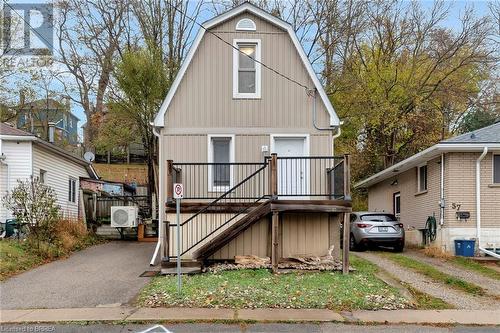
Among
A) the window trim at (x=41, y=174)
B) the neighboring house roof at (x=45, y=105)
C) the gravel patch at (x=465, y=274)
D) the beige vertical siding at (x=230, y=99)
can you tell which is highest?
the neighboring house roof at (x=45, y=105)

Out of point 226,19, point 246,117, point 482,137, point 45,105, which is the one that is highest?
point 45,105

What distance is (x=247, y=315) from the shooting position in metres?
7.81

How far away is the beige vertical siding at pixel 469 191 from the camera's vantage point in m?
14.5

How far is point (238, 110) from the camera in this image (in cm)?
1335

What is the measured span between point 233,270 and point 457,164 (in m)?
7.97

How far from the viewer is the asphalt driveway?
8930 millimetres

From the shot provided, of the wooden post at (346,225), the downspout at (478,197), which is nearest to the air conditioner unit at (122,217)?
the wooden post at (346,225)

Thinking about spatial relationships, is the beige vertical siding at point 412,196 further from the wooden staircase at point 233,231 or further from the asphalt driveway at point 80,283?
the asphalt driveway at point 80,283

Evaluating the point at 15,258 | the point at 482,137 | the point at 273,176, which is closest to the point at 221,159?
the point at 273,176

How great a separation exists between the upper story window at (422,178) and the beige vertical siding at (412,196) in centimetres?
24

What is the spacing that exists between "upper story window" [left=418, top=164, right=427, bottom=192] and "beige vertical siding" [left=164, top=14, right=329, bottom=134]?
18.6 feet

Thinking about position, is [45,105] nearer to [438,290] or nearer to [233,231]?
[233,231]

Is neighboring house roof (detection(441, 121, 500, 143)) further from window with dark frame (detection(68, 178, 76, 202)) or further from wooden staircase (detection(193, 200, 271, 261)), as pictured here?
window with dark frame (detection(68, 178, 76, 202))

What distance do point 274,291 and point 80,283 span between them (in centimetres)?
441
